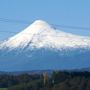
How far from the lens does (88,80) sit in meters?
60.4

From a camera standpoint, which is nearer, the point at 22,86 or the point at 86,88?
the point at 86,88

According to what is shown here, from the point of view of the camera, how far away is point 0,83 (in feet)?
226

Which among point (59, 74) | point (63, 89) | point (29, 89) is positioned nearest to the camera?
point (63, 89)

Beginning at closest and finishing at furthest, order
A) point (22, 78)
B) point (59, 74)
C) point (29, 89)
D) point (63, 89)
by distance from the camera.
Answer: point (63, 89), point (29, 89), point (59, 74), point (22, 78)

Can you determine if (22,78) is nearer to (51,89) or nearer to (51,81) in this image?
(51,81)

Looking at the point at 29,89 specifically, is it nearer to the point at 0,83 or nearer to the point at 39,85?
the point at 39,85

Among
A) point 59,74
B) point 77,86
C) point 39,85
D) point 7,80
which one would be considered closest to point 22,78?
point 7,80

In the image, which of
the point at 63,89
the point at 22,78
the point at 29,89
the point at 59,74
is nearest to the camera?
the point at 63,89

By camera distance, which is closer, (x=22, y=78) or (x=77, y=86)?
(x=77, y=86)

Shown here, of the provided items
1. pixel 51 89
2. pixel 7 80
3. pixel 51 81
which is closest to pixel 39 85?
pixel 51 81

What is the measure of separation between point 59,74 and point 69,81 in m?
5.49

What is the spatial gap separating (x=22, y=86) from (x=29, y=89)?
3.70 ft

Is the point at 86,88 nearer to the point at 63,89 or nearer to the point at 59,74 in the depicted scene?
the point at 63,89

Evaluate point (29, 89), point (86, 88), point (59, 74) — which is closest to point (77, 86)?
point (86, 88)
